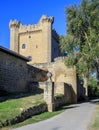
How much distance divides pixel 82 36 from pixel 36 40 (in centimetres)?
3003

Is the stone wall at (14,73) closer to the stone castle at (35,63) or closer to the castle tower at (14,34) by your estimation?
the stone castle at (35,63)

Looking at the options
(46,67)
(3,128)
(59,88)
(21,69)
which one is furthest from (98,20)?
(3,128)

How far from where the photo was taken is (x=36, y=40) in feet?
196

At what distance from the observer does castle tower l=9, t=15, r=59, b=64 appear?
58.5m

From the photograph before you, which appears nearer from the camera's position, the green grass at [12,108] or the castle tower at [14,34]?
the green grass at [12,108]

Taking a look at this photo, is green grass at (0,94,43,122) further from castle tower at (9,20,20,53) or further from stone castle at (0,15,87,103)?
castle tower at (9,20,20,53)

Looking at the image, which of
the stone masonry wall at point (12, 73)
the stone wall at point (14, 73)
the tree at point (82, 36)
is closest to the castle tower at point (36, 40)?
the stone wall at point (14, 73)

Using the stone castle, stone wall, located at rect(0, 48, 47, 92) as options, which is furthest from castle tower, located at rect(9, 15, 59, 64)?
stone wall, located at rect(0, 48, 47, 92)

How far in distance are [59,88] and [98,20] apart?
8.23 metres

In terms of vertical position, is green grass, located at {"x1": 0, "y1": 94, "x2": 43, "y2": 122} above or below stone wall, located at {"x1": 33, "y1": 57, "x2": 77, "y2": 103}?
below

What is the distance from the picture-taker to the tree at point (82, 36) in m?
28.6

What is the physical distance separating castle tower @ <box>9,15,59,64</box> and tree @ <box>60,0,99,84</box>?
90.1ft

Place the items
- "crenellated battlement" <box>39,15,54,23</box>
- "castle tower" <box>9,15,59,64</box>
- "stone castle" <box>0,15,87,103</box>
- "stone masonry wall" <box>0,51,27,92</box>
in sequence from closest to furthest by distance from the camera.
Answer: "stone masonry wall" <box>0,51,27,92</box>
"stone castle" <box>0,15,87,103</box>
"castle tower" <box>9,15,59,64</box>
"crenellated battlement" <box>39,15,54,23</box>

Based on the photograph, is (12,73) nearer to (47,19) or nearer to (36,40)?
(36,40)
